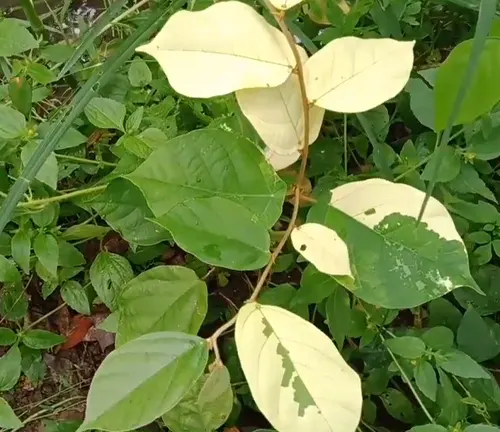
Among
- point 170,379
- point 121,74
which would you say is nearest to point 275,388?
point 170,379

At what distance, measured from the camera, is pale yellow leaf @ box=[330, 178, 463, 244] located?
1.76 feet

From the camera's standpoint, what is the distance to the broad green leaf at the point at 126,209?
0.67 metres

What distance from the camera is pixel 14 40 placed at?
74 centimetres

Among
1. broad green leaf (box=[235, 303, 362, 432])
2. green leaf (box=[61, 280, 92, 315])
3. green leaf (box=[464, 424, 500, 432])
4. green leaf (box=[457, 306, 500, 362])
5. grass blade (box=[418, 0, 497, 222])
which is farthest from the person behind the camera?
green leaf (box=[61, 280, 92, 315])

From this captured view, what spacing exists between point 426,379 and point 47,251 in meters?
0.37

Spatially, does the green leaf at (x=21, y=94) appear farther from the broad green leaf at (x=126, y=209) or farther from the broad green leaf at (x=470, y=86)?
the broad green leaf at (x=470, y=86)

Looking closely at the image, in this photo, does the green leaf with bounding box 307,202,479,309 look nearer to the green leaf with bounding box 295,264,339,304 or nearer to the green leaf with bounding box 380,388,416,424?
the green leaf with bounding box 295,264,339,304

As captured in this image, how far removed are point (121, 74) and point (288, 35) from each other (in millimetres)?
358

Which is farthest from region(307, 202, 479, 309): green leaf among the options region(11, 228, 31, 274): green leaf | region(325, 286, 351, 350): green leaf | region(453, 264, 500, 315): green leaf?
region(11, 228, 31, 274): green leaf

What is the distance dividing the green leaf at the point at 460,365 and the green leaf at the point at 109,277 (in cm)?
32

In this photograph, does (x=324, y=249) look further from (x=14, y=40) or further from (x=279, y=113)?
(x=14, y=40)

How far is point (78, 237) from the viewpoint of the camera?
79 cm

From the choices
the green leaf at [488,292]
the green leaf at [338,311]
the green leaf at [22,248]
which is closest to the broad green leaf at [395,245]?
the green leaf at [338,311]

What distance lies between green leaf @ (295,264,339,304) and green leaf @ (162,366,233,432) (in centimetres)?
10
